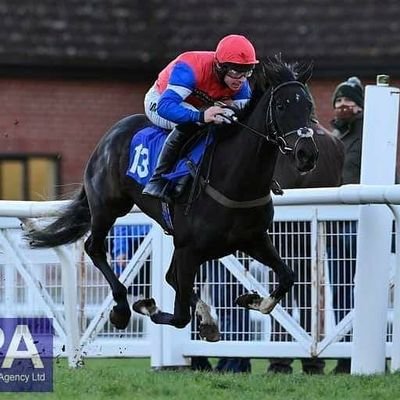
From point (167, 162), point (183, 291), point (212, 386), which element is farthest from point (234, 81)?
point (212, 386)

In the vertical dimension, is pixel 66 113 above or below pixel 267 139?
above

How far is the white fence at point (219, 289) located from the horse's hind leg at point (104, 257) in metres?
0.34

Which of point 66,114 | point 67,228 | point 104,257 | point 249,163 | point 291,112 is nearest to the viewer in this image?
point 291,112

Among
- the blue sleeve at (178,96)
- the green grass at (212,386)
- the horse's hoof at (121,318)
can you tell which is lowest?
the green grass at (212,386)

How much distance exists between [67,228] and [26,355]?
136 cm

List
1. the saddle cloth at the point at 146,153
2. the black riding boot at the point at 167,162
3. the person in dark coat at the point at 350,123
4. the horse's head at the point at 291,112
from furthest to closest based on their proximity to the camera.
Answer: the person in dark coat at the point at 350,123
the saddle cloth at the point at 146,153
the black riding boot at the point at 167,162
the horse's head at the point at 291,112

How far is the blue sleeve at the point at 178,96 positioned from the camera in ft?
28.4

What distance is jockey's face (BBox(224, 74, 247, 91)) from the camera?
8711 mm

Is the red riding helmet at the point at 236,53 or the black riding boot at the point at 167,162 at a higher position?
the red riding helmet at the point at 236,53

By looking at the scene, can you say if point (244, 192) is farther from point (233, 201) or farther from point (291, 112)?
point (291, 112)

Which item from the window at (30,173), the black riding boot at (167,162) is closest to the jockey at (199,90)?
the black riding boot at (167,162)

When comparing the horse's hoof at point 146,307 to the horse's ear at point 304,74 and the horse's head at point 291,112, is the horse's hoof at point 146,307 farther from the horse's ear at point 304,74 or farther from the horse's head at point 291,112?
the horse's ear at point 304,74

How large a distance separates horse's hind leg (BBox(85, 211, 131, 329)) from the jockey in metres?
1.03

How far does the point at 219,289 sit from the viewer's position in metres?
10.1
